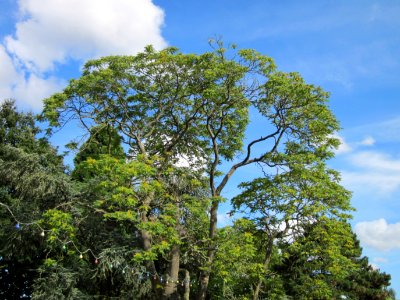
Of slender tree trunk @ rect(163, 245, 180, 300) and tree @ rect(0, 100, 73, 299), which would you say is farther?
tree @ rect(0, 100, 73, 299)

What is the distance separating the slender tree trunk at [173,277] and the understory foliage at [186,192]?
5 cm

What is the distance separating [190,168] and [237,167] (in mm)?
1911

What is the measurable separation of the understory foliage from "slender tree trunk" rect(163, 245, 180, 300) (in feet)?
0.16

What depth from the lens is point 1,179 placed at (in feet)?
61.5

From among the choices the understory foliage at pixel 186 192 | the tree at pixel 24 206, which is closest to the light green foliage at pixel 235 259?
the understory foliage at pixel 186 192

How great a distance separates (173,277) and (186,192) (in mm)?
3105

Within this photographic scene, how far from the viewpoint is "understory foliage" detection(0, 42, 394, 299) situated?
48.8ft

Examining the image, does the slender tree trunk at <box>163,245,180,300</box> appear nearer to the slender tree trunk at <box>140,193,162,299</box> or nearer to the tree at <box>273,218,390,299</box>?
the slender tree trunk at <box>140,193,162,299</box>

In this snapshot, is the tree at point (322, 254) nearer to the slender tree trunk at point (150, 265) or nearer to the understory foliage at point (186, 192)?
the understory foliage at point (186, 192)

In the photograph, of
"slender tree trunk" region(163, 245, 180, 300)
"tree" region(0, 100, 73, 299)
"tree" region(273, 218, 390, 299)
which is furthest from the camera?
"tree" region(0, 100, 73, 299)

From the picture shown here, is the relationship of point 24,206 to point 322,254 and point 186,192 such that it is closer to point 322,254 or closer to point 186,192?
point 186,192

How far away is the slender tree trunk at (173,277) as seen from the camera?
15242 mm

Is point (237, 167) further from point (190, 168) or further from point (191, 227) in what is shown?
point (191, 227)

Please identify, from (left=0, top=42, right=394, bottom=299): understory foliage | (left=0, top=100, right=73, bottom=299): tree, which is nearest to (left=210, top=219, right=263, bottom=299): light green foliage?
(left=0, top=42, right=394, bottom=299): understory foliage
